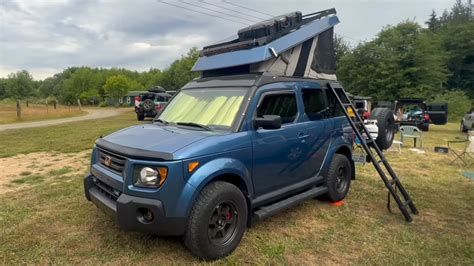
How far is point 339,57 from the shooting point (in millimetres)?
48188

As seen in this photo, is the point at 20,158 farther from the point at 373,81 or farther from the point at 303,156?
the point at 373,81

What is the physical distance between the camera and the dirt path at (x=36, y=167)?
595cm

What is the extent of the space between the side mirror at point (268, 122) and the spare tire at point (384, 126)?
4.05 m

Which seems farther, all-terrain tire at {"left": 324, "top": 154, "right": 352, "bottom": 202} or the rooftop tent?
all-terrain tire at {"left": 324, "top": 154, "right": 352, "bottom": 202}

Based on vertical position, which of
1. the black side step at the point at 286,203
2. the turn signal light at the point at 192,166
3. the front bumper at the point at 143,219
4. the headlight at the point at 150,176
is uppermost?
the turn signal light at the point at 192,166

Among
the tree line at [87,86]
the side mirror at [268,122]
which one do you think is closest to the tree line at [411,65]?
the tree line at [87,86]

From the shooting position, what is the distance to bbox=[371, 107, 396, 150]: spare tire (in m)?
6.62

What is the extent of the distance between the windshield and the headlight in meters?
0.97

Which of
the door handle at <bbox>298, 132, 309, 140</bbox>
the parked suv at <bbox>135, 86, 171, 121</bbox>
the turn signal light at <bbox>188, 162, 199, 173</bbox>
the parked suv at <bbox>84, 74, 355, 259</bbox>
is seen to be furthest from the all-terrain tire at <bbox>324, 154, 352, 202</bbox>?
the parked suv at <bbox>135, 86, 171, 121</bbox>

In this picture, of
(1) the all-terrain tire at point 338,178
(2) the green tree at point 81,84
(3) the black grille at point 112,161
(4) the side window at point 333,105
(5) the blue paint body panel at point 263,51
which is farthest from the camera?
(2) the green tree at point 81,84

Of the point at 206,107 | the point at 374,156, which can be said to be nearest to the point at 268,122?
the point at 206,107

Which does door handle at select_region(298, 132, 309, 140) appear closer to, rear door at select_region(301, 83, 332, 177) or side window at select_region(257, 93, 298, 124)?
rear door at select_region(301, 83, 332, 177)

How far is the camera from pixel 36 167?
7117mm

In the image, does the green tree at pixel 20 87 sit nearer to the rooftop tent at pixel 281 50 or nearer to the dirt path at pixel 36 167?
the dirt path at pixel 36 167
